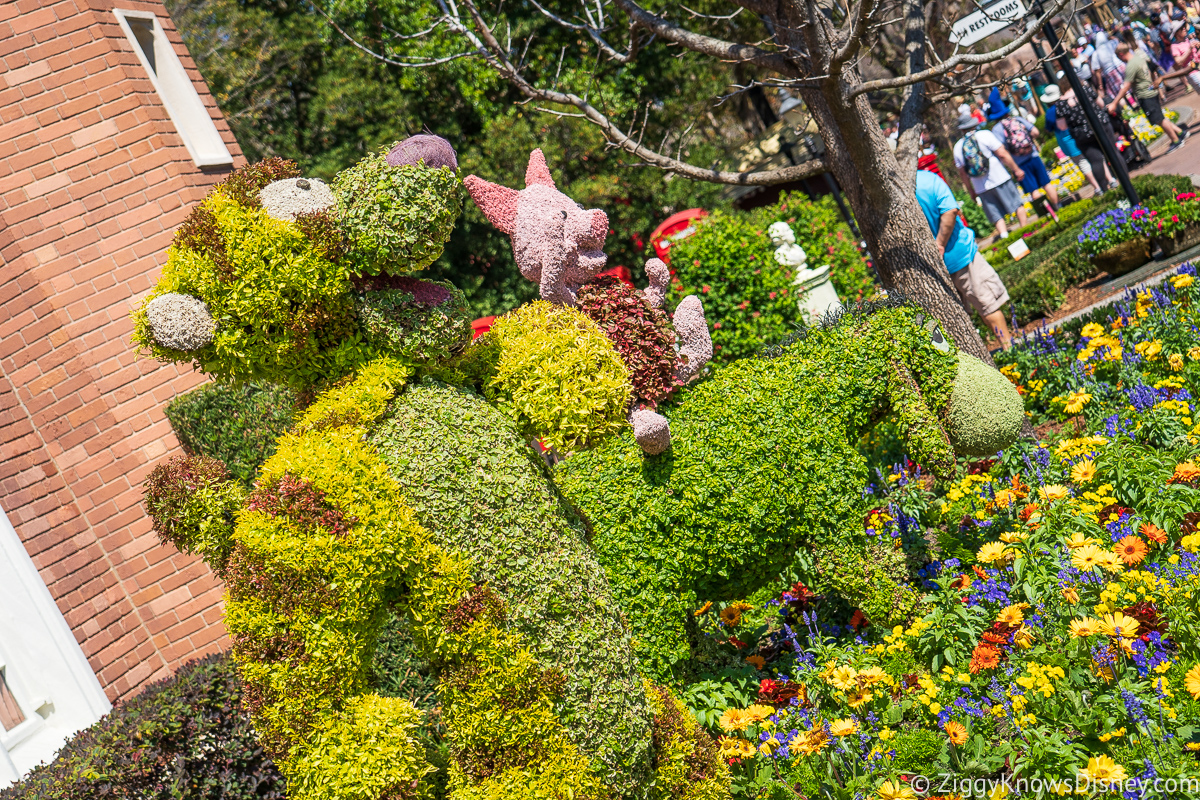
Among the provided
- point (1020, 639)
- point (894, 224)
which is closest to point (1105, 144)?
point (894, 224)

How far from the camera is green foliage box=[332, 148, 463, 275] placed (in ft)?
9.39

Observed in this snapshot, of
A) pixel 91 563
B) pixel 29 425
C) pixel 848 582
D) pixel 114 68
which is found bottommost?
pixel 848 582

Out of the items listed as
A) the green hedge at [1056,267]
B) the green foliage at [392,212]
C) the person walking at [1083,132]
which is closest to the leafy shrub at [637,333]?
the green foliage at [392,212]

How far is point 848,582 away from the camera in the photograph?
3.67m

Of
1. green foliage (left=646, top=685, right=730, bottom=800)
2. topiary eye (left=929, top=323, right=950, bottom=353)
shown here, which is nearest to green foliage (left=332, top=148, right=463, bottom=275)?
green foliage (left=646, top=685, right=730, bottom=800)

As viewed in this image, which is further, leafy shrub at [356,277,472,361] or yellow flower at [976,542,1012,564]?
yellow flower at [976,542,1012,564]

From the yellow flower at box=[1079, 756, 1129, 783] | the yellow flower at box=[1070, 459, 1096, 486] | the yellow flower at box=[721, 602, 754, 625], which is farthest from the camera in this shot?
the yellow flower at box=[721, 602, 754, 625]

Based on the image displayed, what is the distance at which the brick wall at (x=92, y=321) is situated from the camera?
6.45 meters

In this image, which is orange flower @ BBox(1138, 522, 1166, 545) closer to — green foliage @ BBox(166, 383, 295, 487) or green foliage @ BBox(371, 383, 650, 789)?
green foliage @ BBox(371, 383, 650, 789)

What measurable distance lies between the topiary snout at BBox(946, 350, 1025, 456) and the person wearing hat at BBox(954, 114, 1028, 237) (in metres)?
7.07

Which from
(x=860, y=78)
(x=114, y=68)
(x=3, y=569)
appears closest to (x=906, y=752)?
(x=860, y=78)

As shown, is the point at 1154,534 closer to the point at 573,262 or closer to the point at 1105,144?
the point at 573,262

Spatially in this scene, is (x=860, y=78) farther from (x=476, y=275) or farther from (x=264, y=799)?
(x=476, y=275)

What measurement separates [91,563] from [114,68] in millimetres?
3862
